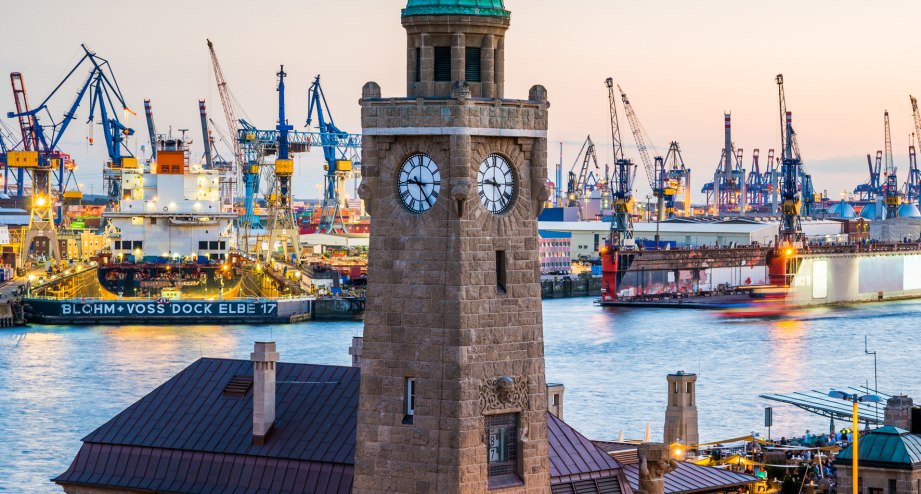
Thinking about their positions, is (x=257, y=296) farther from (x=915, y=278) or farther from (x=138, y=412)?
(x=138, y=412)

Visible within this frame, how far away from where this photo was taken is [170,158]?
116 m

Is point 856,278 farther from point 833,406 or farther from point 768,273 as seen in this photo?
point 833,406

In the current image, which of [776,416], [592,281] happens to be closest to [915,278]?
[592,281]

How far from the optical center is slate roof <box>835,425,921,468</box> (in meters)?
22.4

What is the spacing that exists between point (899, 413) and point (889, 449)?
134 inches

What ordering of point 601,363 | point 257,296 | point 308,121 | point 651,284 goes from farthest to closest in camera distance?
point 308,121, point 651,284, point 257,296, point 601,363

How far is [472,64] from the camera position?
17.3 meters

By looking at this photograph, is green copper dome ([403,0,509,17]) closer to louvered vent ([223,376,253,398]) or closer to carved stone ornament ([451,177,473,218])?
carved stone ornament ([451,177,473,218])

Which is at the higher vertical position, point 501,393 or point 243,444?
point 501,393

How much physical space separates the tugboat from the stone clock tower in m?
94.4

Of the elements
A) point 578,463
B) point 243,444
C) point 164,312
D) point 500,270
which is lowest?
point 164,312

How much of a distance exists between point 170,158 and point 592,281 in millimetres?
42660

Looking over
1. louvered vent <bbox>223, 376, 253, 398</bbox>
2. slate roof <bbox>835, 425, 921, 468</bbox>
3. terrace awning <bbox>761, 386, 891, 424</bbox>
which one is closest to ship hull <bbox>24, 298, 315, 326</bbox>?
terrace awning <bbox>761, 386, 891, 424</bbox>

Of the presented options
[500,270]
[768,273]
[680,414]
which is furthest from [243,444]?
[768,273]
